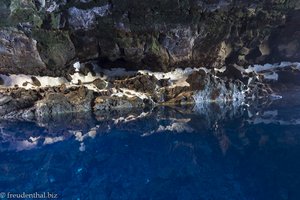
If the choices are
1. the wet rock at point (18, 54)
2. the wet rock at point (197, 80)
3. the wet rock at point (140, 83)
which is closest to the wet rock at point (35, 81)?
the wet rock at point (18, 54)

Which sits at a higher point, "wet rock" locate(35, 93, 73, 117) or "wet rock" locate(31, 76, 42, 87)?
"wet rock" locate(31, 76, 42, 87)

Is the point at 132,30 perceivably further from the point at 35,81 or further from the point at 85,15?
the point at 35,81

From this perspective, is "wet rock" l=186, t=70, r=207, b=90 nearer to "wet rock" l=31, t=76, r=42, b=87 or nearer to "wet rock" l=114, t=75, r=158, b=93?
"wet rock" l=114, t=75, r=158, b=93

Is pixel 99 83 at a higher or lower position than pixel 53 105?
higher

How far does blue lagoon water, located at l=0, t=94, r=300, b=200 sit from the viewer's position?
6.59 metres

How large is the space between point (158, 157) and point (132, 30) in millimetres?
9742

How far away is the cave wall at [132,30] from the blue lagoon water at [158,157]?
3869 mm

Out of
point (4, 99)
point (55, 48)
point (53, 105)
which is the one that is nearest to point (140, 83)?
point (53, 105)

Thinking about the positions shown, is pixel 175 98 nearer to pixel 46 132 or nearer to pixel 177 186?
pixel 46 132

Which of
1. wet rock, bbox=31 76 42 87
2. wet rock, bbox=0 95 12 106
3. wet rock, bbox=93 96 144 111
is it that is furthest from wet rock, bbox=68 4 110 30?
wet rock, bbox=0 95 12 106

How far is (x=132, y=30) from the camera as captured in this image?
17.1 meters

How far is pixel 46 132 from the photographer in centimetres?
1318

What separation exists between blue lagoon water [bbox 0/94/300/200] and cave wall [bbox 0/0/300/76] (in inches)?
152

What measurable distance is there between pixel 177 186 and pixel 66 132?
24.1ft
